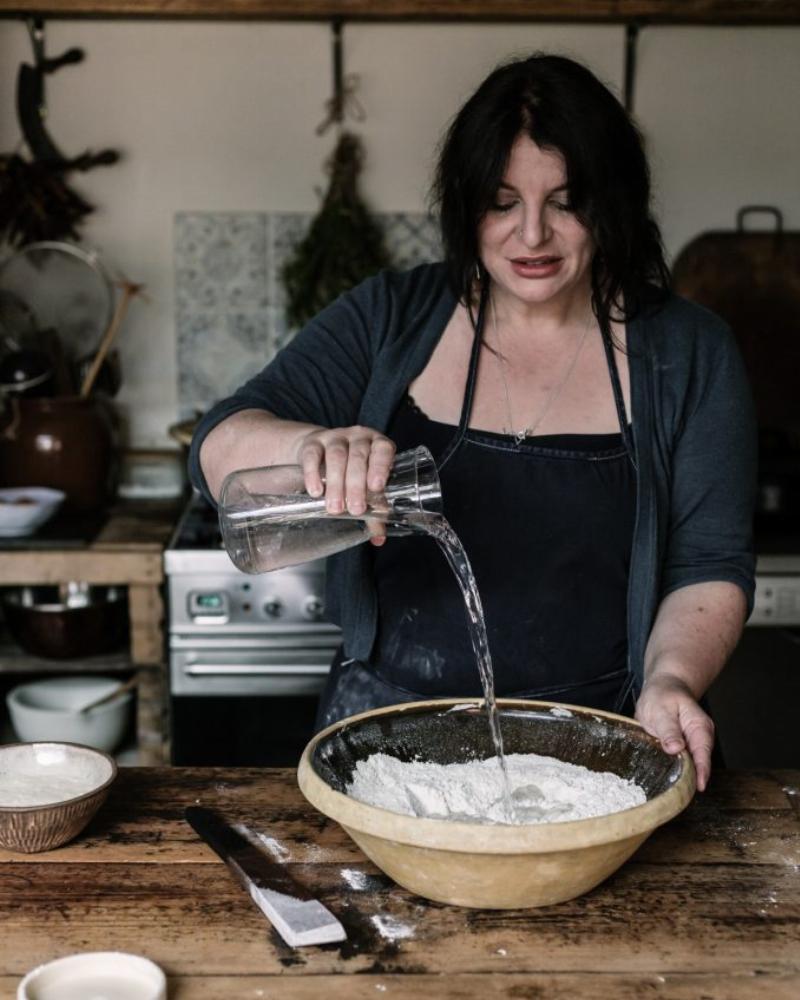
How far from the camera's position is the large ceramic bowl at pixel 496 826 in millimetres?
1047

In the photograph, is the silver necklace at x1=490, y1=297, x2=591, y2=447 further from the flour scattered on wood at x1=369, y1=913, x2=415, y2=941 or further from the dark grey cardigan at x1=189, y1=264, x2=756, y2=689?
the flour scattered on wood at x1=369, y1=913, x2=415, y2=941

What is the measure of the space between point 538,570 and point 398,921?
642 mm

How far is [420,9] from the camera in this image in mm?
2781

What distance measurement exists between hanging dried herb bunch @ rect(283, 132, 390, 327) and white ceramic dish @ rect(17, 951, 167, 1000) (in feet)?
7.11

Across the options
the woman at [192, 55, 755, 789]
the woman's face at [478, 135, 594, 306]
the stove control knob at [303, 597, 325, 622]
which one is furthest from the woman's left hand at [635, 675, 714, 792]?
the stove control knob at [303, 597, 325, 622]

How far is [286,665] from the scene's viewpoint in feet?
8.75

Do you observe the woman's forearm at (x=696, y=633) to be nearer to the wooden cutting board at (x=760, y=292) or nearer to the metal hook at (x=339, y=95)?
the wooden cutting board at (x=760, y=292)

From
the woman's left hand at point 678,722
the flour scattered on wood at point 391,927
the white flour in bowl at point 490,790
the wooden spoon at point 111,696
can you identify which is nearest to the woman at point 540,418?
the woman's left hand at point 678,722

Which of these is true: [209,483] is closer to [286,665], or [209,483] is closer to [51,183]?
[286,665]

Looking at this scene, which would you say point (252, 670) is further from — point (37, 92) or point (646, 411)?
point (37, 92)

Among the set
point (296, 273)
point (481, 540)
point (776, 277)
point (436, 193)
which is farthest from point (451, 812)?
point (776, 277)

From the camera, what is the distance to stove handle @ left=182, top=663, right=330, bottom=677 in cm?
264

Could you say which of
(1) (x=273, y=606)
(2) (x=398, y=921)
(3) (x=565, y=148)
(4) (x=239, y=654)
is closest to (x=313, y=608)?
(1) (x=273, y=606)

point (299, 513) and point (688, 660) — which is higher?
point (299, 513)
